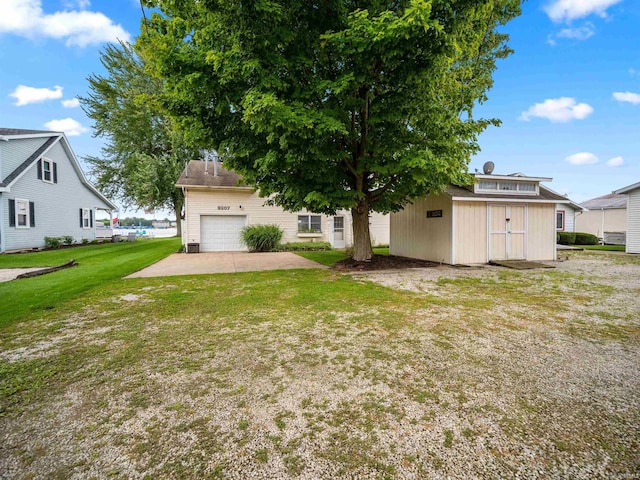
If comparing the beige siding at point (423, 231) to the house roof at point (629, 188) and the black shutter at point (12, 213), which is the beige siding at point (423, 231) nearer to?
the house roof at point (629, 188)

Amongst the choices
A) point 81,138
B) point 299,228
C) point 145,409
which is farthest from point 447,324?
point 81,138

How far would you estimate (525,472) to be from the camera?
1811mm

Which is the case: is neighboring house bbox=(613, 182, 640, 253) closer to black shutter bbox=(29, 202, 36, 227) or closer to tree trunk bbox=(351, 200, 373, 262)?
tree trunk bbox=(351, 200, 373, 262)

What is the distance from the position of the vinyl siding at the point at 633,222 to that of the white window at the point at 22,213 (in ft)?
98.2

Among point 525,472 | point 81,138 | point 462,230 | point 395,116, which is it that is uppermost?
point 81,138

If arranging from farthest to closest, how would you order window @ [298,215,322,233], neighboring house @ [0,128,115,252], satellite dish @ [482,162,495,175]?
1. window @ [298,215,322,233]
2. neighboring house @ [0,128,115,252]
3. satellite dish @ [482,162,495,175]

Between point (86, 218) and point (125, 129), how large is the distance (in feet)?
31.8

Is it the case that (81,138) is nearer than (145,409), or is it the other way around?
(145,409)

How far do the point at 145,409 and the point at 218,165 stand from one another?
1722 cm

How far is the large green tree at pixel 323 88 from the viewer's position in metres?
6.72

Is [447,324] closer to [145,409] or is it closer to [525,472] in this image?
[525,472]

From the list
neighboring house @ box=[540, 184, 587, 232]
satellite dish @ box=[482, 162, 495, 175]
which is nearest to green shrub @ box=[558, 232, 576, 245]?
neighboring house @ box=[540, 184, 587, 232]

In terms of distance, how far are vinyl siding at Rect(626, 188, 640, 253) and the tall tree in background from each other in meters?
28.4

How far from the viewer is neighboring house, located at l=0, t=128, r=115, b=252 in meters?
14.5
